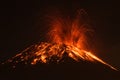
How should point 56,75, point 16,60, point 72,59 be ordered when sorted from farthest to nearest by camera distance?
point 16,60 < point 72,59 < point 56,75

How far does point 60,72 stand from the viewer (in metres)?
81.1

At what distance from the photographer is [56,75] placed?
261ft

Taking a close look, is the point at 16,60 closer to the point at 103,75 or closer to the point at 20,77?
the point at 20,77

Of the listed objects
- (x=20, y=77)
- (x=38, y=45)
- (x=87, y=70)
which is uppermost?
(x=38, y=45)

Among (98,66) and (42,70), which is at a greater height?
(98,66)

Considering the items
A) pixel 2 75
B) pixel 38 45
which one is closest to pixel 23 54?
pixel 38 45

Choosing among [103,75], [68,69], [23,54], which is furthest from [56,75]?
[23,54]

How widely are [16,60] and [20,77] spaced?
1060 cm

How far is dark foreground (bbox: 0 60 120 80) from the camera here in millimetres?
79938

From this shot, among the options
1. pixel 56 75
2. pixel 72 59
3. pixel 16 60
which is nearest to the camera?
pixel 56 75

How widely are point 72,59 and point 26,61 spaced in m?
8.60

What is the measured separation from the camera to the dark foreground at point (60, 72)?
7994cm

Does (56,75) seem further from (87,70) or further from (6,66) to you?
(6,66)

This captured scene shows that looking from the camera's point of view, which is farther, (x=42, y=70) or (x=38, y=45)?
(x=38, y=45)
